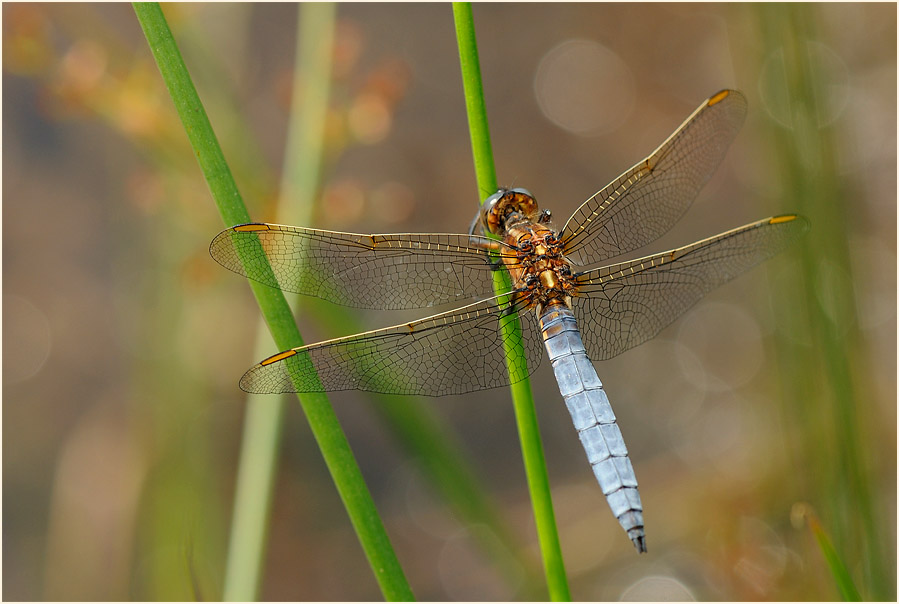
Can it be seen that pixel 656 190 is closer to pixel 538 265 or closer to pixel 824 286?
pixel 538 265

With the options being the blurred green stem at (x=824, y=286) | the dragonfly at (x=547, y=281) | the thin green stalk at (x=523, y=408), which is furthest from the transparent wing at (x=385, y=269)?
the blurred green stem at (x=824, y=286)

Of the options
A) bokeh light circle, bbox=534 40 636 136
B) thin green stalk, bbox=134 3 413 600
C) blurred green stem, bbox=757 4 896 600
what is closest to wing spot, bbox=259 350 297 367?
thin green stalk, bbox=134 3 413 600

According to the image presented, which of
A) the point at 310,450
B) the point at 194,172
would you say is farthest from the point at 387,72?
the point at 310,450

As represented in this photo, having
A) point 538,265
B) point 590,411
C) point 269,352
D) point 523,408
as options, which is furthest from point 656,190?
point 269,352

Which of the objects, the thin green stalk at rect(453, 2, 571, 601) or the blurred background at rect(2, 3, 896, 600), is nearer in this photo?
the thin green stalk at rect(453, 2, 571, 601)

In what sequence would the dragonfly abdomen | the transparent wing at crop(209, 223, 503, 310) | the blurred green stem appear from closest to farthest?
the dragonfly abdomen
the transparent wing at crop(209, 223, 503, 310)
the blurred green stem

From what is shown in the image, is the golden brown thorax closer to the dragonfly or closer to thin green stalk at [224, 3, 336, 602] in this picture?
the dragonfly

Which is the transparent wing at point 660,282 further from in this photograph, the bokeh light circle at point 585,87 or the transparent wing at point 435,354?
the bokeh light circle at point 585,87
